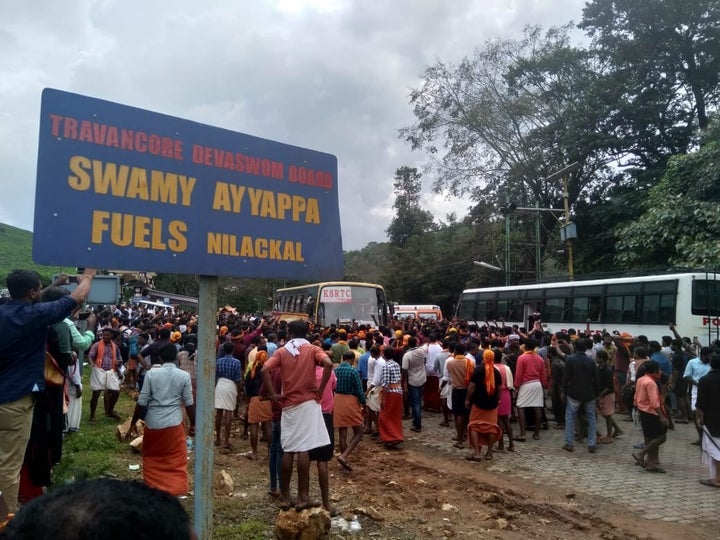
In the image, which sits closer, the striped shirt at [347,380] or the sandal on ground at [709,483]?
the sandal on ground at [709,483]

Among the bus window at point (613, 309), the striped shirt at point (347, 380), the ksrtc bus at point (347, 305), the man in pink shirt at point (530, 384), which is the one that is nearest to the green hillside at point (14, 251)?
the ksrtc bus at point (347, 305)

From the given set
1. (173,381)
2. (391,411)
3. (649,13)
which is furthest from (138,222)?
(649,13)

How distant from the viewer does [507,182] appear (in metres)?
29.7

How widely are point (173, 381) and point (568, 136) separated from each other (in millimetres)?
25012

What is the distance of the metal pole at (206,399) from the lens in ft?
11.1

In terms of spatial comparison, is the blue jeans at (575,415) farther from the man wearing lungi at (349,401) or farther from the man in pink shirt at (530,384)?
the man wearing lungi at (349,401)

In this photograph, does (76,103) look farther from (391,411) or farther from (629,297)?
(629,297)

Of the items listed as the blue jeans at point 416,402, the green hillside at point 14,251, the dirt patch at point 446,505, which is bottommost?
the dirt patch at point 446,505

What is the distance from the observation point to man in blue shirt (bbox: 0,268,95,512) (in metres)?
3.52

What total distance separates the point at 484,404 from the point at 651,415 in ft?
7.07

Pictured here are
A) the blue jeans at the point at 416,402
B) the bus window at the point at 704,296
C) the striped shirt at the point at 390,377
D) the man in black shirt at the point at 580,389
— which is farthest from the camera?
the bus window at the point at 704,296

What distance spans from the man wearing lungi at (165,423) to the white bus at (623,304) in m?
12.3

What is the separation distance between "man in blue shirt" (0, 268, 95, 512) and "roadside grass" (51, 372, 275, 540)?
14.2 inches

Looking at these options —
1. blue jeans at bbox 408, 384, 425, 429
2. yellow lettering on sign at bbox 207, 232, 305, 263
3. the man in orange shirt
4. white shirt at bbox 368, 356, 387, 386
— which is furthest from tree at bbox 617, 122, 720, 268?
yellow lettering on sign at bbox 207, 232, 305, 263
